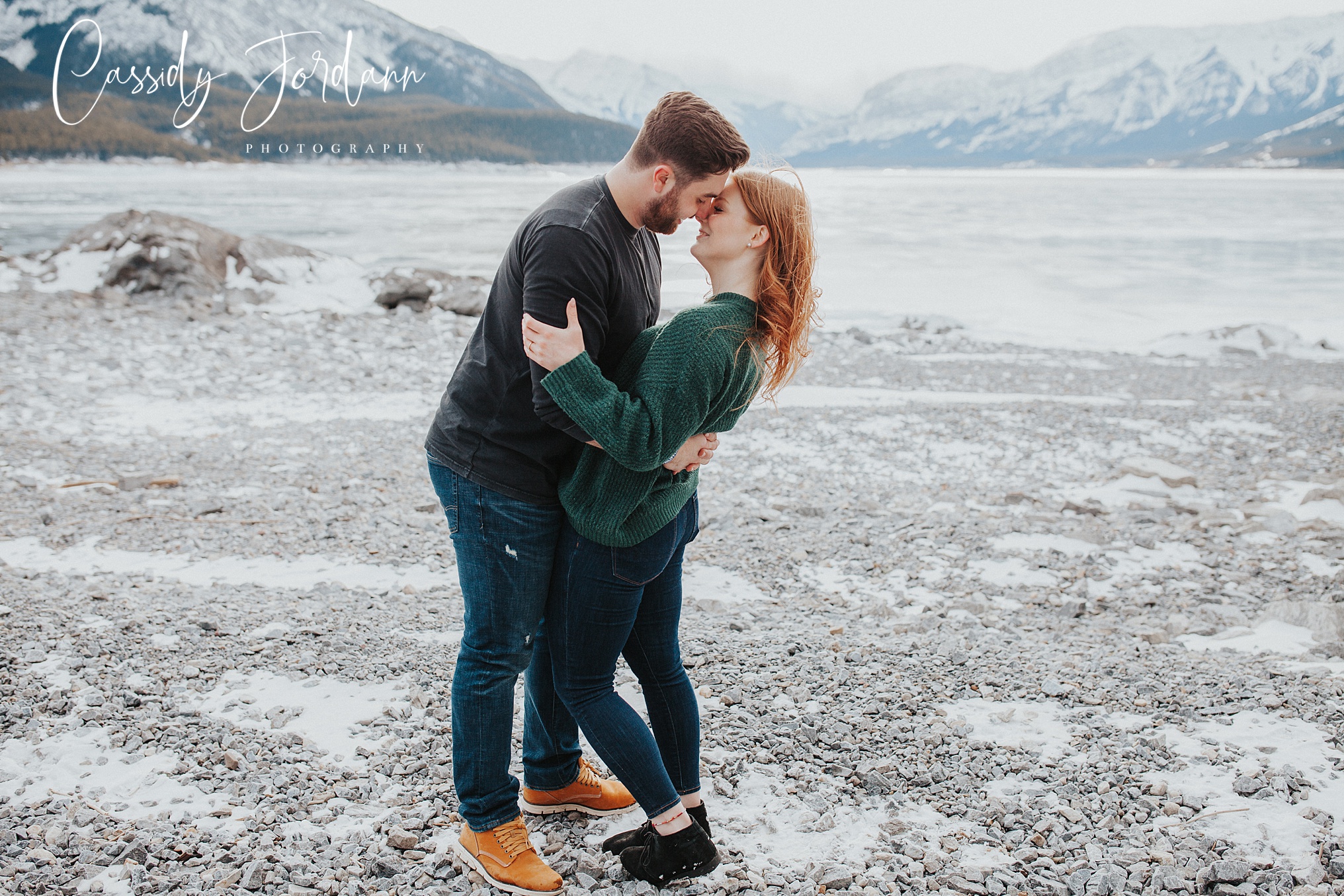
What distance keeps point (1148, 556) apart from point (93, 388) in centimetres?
1151

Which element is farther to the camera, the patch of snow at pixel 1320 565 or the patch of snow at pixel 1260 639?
the patch of snow at pixel 1320 565

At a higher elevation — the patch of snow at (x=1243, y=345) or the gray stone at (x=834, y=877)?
the patch of snow at (x=1243, y=345)

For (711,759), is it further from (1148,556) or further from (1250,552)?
(1250,552)

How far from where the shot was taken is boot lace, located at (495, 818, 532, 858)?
2836 millimetres

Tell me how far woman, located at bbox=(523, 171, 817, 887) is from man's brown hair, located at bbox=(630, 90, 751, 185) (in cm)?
12

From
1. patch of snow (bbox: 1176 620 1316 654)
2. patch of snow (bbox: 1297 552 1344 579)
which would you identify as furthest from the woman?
patch of snow (bbox: 1297 552 1344 579)

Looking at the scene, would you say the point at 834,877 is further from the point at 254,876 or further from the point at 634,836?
the point at 254,876

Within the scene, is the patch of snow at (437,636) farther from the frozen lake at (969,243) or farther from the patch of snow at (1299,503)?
the frozen lake at (969,243)

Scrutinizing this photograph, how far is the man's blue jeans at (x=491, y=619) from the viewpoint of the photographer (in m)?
2.61

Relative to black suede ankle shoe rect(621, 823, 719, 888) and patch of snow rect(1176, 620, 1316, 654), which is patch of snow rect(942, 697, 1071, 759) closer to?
patch of snow rect(1176, 620, 1316, 654)

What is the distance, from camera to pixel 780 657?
4676 millimetres

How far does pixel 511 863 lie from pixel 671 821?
54 centimetres
